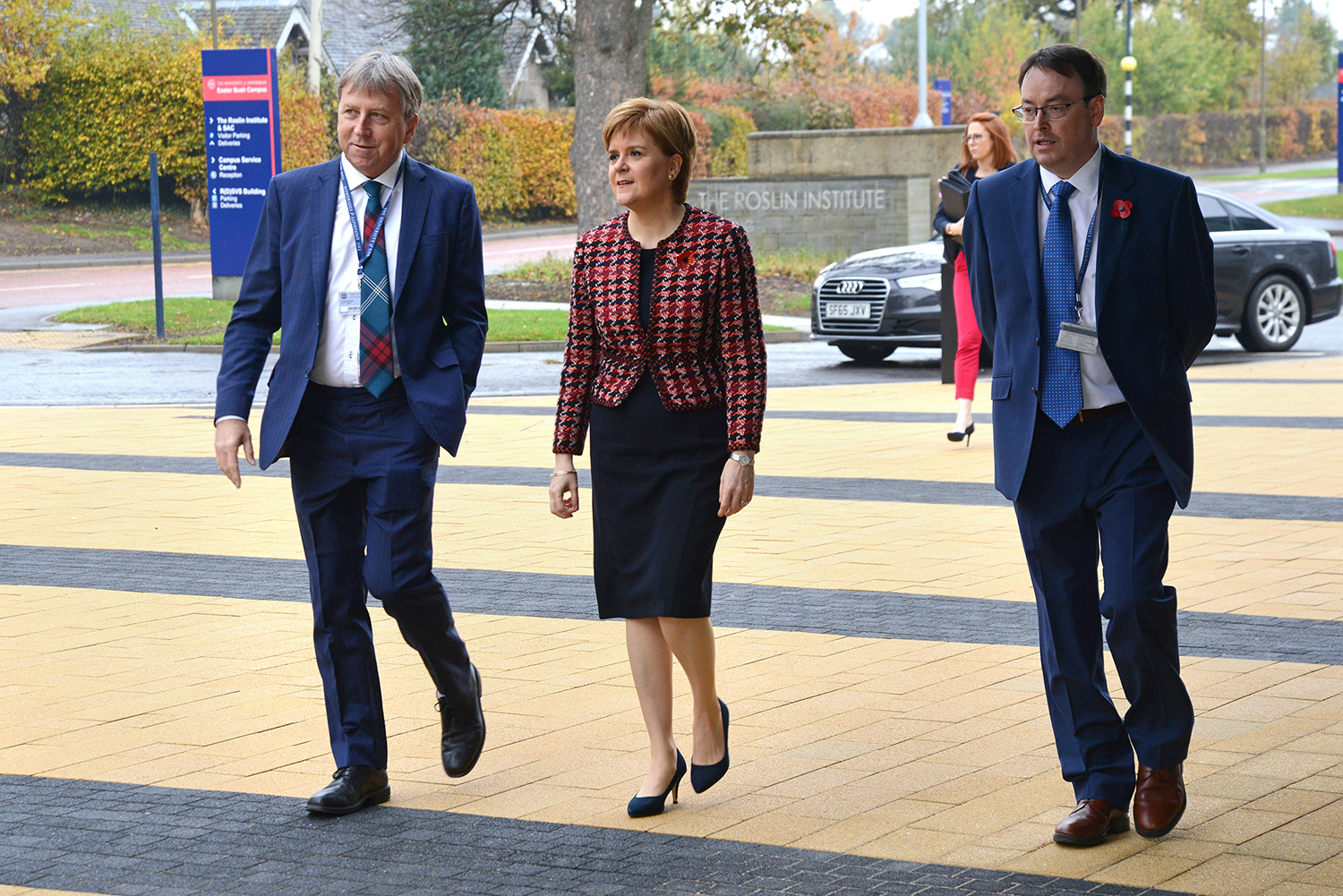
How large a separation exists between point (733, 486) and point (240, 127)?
1857 centimetres

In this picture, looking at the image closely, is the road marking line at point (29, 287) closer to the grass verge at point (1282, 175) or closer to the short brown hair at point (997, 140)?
the short brown hair at point (997, 140)

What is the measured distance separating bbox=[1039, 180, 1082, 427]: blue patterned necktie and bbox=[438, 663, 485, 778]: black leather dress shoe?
160cm

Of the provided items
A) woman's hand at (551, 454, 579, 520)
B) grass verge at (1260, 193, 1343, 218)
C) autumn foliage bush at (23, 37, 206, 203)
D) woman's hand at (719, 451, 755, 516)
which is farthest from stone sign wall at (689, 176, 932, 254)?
woman's hand at (719, 451, 755, 516)

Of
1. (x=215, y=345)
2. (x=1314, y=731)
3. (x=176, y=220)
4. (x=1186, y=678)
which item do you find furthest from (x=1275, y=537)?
(x=176, y=220)

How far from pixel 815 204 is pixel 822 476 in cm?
1686

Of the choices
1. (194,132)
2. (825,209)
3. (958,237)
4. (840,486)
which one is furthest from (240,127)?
(194,132)

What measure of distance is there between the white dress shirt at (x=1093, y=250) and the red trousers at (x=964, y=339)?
5937 mm

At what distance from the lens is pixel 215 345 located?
19031mm

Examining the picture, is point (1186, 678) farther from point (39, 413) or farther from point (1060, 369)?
point (39, 413)

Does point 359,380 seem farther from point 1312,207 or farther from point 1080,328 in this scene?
point 1312,207

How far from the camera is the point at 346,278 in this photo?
4.25 meters

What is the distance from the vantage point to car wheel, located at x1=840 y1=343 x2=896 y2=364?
1655 cm

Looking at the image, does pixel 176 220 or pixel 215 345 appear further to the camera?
pixel 176 220

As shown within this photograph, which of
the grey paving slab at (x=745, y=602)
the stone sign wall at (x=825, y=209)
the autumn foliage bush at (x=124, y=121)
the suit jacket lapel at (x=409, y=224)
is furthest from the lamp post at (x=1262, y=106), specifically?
the suit jacket lapel at (x=409, y=224)
